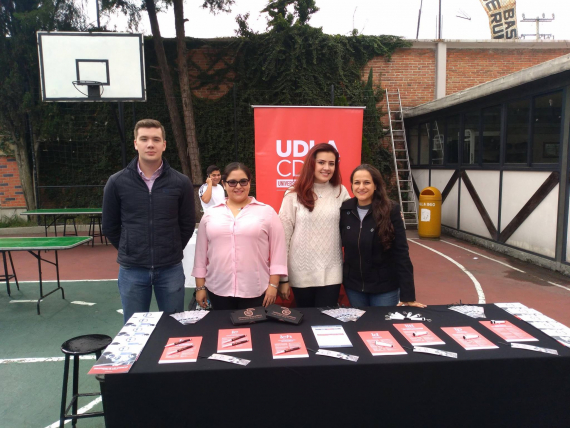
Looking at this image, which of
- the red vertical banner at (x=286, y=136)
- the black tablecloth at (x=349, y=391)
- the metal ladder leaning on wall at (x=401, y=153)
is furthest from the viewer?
the metal ladder leaning on wall at (x=401, y=153)

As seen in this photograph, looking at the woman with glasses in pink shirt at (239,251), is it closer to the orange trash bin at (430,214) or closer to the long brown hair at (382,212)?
the long brown hair at (382,212)

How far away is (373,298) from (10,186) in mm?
10888

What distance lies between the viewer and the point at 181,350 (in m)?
1.68

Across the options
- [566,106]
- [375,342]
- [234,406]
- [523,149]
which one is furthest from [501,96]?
[234,406]

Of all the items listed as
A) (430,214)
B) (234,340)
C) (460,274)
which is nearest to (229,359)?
(234,340)

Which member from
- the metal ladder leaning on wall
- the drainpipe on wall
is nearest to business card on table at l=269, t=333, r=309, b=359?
the metal ladder leaning on wall

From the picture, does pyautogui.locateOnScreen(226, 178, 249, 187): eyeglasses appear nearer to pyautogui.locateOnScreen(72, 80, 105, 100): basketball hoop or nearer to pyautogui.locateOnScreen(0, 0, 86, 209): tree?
pyautogui.locateOnScreen(72, 80, 105, 100): basketball hoop

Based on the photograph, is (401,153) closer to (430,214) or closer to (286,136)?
(430,214)

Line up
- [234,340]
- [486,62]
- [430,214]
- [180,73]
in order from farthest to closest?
[486,62] < [180,73] < [430,214] < [234,340]

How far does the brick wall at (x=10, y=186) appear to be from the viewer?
32.8 feet

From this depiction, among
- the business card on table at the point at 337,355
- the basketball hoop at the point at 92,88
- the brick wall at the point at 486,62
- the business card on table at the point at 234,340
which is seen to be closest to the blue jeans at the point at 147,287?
the business card on table at the point at 234,340

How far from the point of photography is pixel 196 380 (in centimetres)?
152

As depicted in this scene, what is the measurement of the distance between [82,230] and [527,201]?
9.48 m

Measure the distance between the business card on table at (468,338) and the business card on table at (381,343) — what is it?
0.94 feet
